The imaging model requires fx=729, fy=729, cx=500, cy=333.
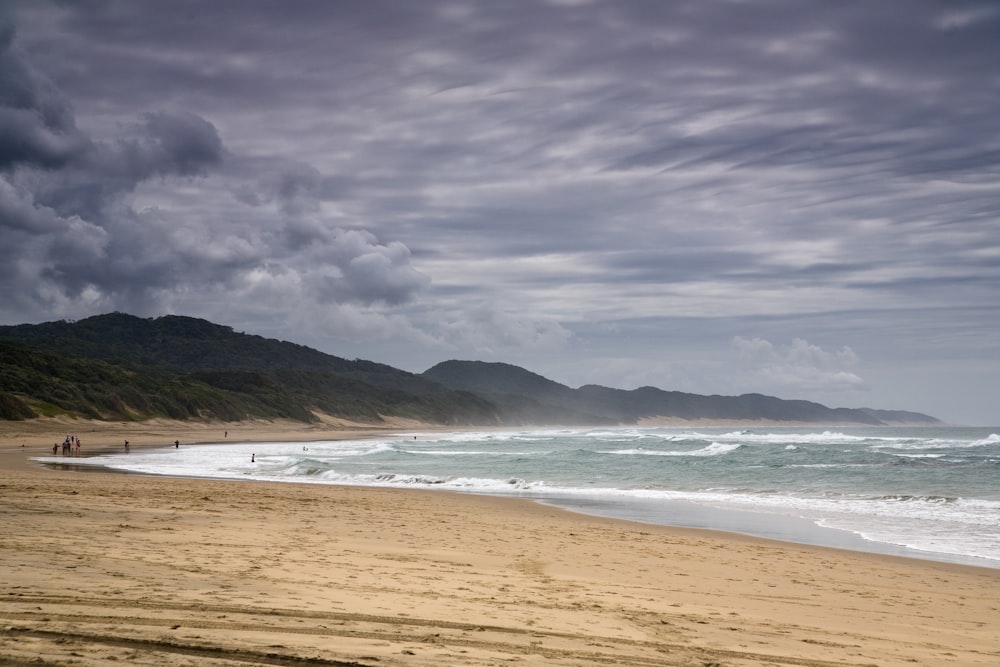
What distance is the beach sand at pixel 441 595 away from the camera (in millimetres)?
6070

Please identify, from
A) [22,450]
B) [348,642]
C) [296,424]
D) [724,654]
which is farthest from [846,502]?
[296,424]

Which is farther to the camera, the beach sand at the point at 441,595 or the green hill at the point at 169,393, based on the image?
the green hill at the point at 169,393

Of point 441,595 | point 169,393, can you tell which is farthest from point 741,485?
point 169,393

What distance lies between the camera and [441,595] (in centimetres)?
866

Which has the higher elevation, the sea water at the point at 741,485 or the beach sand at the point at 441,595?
the beach sand at the point at 441,595

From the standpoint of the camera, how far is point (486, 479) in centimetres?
3447

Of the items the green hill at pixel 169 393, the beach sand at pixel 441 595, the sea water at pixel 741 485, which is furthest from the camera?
the green hill at pixel 169 393

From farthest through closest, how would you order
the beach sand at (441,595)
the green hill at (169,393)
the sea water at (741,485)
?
the green hill at (169,393)
the sea water at (741,485)
the beach sand at (441,595)

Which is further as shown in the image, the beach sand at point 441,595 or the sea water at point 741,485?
the sea water at point 741,485

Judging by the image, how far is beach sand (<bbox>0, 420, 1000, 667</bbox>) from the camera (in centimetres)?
607

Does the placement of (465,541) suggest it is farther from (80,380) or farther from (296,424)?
(296,424)

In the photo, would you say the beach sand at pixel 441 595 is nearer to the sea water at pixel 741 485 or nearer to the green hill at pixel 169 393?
the sea water at pixel 741 485

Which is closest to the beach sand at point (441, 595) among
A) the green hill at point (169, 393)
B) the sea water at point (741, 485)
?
the sea water at point (741, 485)

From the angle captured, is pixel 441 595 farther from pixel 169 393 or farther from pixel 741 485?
pixel 169 393
